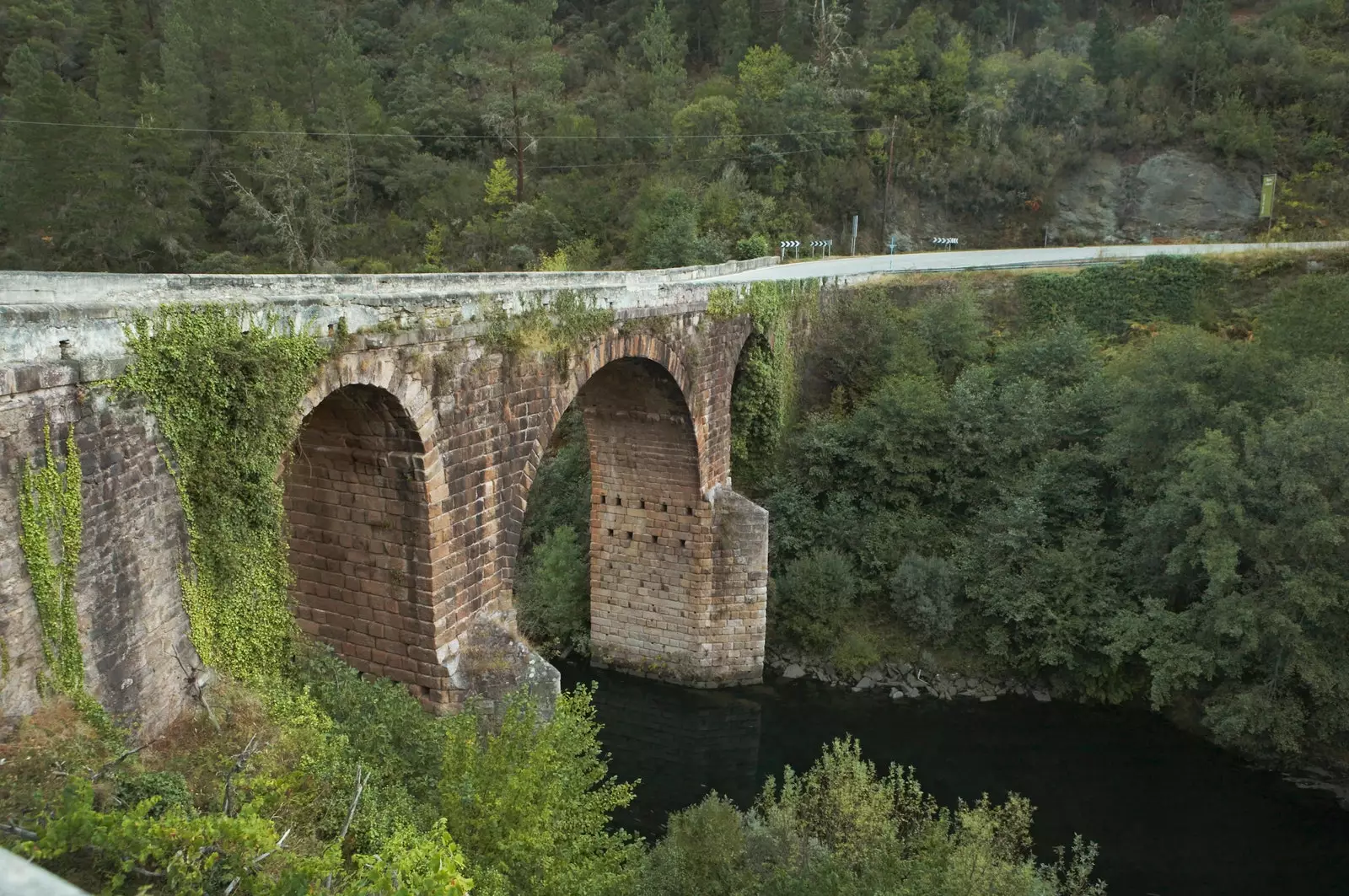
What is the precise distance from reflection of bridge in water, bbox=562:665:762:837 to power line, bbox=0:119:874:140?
23.8 m

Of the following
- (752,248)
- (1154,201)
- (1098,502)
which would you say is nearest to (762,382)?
(1098,502)

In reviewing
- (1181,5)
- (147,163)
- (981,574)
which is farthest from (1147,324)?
(147,163)

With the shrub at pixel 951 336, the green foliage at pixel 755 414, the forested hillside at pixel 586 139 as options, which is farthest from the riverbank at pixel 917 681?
the forested hillside at pixel 586 139

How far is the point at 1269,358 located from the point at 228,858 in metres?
17.7

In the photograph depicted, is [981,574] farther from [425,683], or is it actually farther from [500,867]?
[500,867]

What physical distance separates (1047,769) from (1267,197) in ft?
83.3

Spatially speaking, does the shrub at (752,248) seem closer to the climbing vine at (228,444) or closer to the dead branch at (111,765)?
the climbing vine at (228,444)

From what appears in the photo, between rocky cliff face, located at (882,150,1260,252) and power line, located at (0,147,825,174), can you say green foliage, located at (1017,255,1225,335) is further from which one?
power line, located at (0,147,825,174)

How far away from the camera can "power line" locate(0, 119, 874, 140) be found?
32.3 meters

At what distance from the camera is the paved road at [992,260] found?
2586cm

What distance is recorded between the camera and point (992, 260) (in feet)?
95.2

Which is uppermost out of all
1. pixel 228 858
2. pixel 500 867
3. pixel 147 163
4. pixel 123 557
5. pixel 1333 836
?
pixel 147 163

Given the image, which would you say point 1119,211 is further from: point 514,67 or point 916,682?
point 916,682

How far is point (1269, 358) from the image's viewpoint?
16781mm
